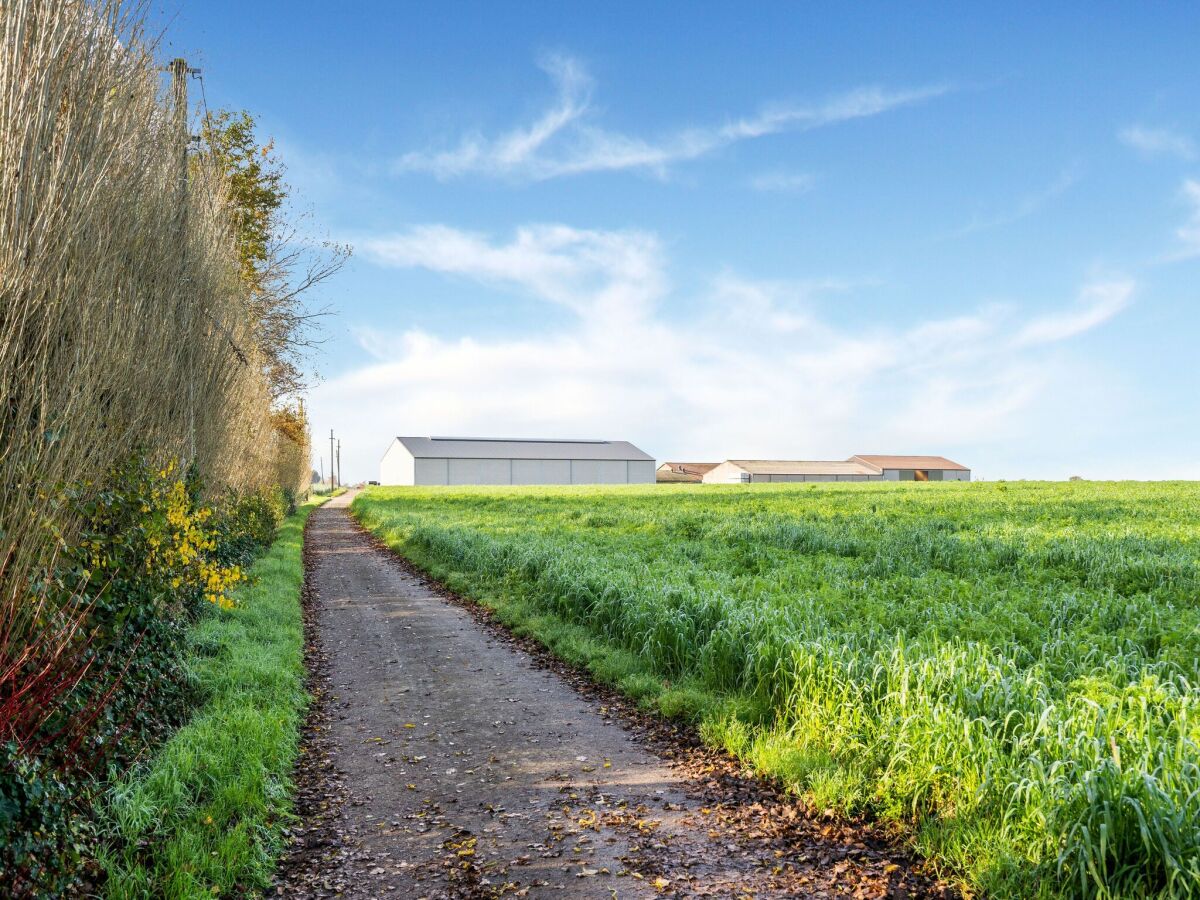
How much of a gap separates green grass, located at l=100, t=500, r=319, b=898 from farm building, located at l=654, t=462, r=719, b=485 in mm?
99113

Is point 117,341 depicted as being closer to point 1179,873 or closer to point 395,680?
point 395,680

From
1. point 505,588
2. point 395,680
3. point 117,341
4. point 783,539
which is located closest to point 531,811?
point 395,680

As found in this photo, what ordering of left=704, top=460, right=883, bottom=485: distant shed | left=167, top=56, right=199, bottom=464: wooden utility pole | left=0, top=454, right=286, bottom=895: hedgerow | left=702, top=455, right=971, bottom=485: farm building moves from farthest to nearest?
left=702, top=455, right=971, bottom=485: farm building
left=704, top=460, right=883, bottom=485: distant shed
left=167, top=56, right=199, bottom=464: wooden utility pole
left=0, top=454, right=286, bottom=895: hedgerow

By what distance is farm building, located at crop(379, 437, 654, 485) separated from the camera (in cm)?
8275

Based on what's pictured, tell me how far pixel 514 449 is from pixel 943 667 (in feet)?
266

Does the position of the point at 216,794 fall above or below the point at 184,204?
below

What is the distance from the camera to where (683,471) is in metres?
115

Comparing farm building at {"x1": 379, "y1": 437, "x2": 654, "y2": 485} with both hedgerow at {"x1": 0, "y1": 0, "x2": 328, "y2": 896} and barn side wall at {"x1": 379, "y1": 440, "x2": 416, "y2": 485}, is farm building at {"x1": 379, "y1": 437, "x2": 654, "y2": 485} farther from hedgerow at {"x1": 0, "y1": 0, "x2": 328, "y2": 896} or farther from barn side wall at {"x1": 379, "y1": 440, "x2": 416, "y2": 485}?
hedgerow at {"x1": 0, "y1": 0, "x2": 328, "y2": 896}

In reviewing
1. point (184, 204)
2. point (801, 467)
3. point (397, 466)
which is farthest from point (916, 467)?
point (184, 204)

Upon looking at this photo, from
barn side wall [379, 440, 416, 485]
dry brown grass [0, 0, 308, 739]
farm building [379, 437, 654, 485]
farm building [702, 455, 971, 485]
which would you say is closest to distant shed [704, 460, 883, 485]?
farm building [702, 455, 971, 485]

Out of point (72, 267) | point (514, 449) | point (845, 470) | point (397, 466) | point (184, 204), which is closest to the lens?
point (72, 267)

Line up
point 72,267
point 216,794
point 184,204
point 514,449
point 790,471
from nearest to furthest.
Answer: point 216,794
point 72,267
point 184,204
point 514,449
point 790,471

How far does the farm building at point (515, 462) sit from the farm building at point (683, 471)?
15.9 meters

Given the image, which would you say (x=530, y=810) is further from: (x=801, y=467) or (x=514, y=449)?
(x=801, y=467)
